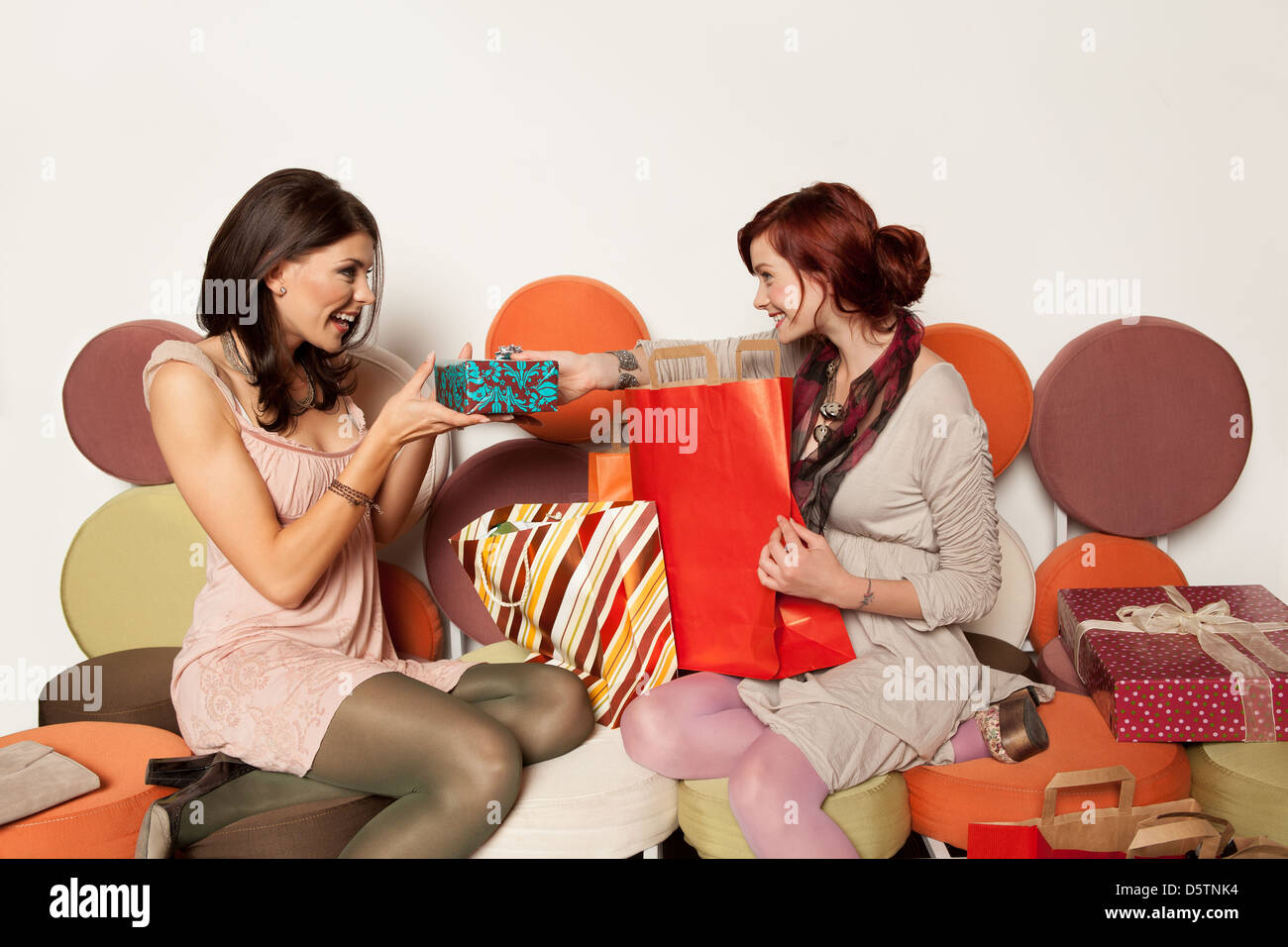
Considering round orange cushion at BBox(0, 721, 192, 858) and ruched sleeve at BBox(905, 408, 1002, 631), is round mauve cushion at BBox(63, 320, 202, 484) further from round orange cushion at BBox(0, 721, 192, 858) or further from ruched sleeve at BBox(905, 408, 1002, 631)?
ruched sleeve at BBox(905, 408, 1002, 631)

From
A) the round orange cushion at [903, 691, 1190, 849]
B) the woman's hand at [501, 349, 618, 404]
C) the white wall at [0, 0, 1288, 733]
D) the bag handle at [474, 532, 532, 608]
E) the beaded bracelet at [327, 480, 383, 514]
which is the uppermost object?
the white wall at [0, 0, 1288, 733]

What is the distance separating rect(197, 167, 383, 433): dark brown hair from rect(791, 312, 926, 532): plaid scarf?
957mm

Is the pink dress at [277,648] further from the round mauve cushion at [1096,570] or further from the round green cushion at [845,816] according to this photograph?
the round mauve cushion at [1096,570]

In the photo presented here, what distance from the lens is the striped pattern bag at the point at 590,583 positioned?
5.92 feet

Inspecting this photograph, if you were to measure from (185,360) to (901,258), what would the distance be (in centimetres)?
131

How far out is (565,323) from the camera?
227 centimetres

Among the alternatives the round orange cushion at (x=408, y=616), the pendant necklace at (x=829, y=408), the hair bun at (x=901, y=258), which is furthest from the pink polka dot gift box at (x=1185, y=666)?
the round orange cushion at (x=408, y=616)

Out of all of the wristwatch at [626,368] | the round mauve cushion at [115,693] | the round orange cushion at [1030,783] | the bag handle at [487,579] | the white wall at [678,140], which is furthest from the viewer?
the white wall at [678,140]

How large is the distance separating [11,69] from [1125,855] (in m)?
3.11

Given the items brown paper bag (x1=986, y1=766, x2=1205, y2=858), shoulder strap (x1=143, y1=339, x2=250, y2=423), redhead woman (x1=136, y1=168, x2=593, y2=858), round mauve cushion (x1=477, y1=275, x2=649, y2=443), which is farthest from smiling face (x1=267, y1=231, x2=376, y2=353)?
brown paper bag (x1=986, y1=766, x2=1205, y2=858)

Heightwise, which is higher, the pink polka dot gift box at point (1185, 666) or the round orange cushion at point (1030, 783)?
the pink polka dot gift box at point (1185, 666)

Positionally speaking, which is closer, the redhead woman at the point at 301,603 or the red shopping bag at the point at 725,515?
the redhead woman at the point at 301,603

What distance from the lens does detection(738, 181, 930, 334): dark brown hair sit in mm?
1774

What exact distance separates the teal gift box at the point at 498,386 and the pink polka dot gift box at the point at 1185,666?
121 cm
